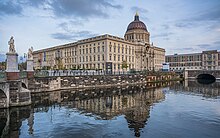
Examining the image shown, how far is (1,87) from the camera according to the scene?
21.3 metres

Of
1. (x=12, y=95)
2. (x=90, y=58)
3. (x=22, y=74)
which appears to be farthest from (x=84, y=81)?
(x=90, y=58)

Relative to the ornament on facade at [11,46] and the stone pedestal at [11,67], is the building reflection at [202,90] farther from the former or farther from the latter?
the ornament on facade at [11,46]

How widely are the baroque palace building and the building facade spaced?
40057 millimetres

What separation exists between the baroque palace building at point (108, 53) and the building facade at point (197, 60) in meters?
40.1

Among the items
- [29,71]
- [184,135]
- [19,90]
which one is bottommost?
[184,135]

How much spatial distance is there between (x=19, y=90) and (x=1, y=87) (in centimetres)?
257

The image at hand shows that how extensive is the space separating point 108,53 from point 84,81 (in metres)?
32.9

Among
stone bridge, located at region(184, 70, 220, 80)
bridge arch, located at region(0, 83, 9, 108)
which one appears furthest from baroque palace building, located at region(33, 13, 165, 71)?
bridge arch, located at region(0, 83, 9, 108)

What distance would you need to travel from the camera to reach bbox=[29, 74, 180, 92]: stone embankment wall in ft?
122

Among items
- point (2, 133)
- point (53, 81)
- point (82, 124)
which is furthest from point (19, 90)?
point (53, 81)

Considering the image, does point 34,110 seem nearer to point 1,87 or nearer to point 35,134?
point 1,87

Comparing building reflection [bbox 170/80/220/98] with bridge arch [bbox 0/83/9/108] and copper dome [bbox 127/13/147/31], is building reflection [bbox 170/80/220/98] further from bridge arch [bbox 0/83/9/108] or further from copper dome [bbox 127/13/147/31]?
copper dome [bbox 127/13/147/31]

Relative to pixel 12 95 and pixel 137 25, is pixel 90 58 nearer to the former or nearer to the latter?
pixel 137 25

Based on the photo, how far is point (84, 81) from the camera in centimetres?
4581
